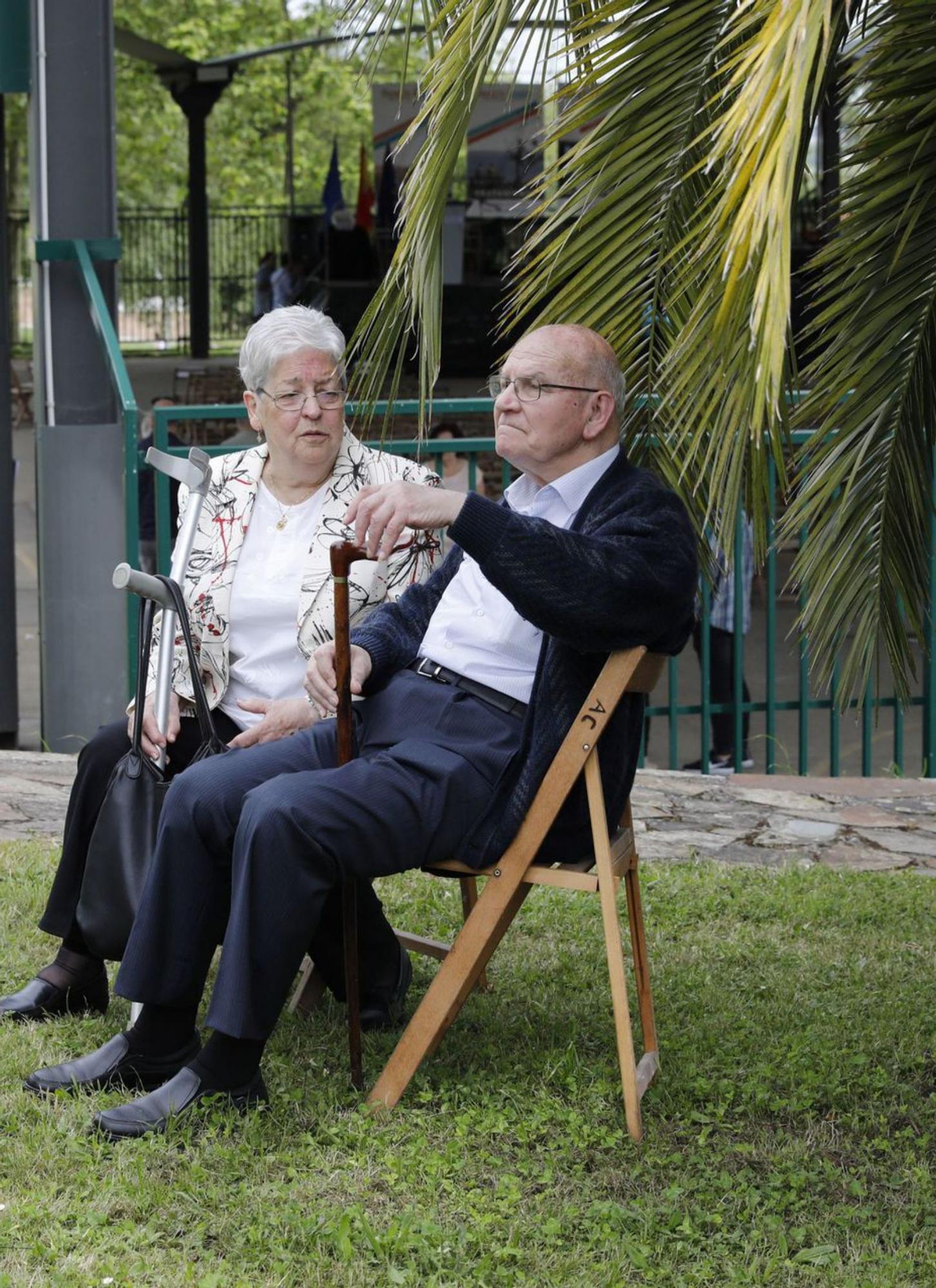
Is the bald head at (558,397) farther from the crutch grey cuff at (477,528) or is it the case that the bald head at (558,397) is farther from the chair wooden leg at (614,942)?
the chair wooden leg at (614,942)

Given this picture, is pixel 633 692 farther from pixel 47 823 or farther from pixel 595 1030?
pixel 47 823

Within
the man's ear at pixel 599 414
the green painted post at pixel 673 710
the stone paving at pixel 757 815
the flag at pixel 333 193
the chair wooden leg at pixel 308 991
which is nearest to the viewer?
the man's ear at pixel 599 414

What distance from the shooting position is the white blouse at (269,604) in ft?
12.8

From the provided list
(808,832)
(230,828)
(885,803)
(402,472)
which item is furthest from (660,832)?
(230,828)

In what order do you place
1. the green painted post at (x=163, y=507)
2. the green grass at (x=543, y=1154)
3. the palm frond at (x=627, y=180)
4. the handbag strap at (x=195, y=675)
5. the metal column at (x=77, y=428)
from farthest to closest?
1. the metal column at (x=77, y=428)
2. the green painted post at (x=163, y=507)
3. the handbag strap at (x=195, y=675)
4. the palm frond at (x=627, y=180)
5. the green grass at (x=543, y=1154)

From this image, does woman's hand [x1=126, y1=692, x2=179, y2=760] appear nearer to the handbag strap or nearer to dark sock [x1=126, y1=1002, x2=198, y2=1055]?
the handbag strap

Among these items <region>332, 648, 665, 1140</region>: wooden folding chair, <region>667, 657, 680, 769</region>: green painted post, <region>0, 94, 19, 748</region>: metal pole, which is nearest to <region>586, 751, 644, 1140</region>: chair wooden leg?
<region>332, 648, 665, 1140</region>: wooden folding chair

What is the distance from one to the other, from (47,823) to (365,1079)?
2.36m

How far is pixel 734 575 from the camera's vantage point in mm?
6504

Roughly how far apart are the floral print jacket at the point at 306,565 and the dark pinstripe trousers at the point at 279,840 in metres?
0.36

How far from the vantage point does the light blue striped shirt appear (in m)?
3.53

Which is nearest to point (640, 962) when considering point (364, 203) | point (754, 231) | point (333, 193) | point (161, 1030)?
point (161, 1030)

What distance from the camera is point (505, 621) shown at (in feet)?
11.7

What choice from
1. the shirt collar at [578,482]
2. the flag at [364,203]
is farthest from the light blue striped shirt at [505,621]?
the flag at [364,203]
